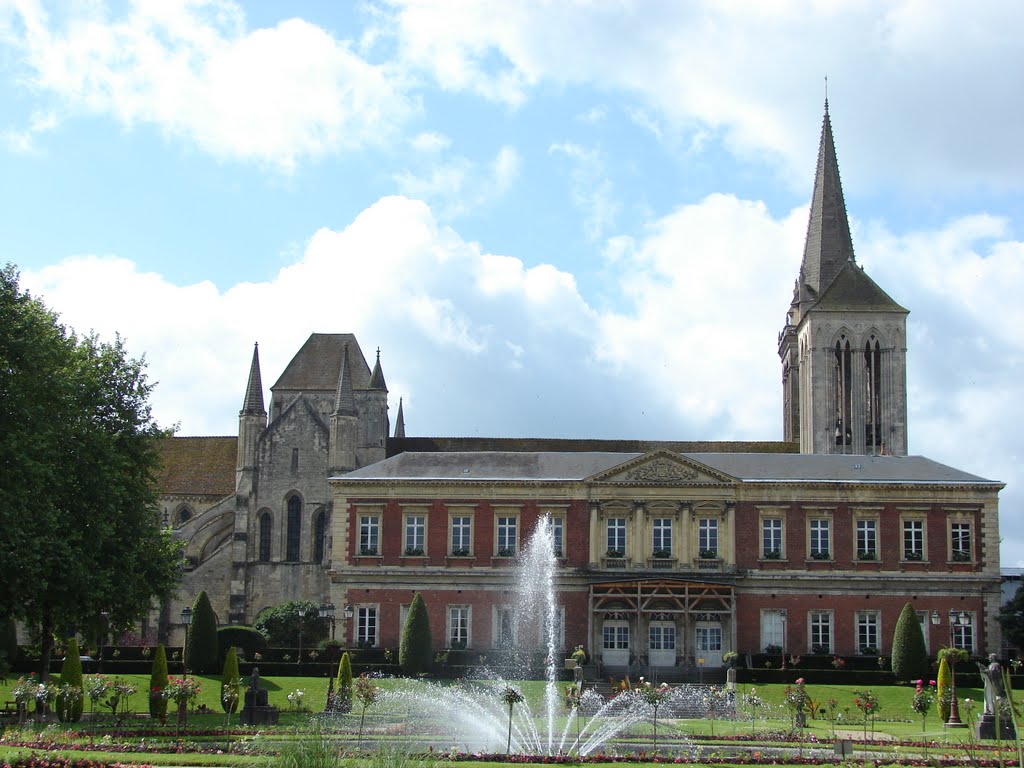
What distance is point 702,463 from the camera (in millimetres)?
56562

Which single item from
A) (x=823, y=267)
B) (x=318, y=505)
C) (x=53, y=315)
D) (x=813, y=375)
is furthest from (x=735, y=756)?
(x=823, y=267)

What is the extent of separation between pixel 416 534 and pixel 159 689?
21.0 meters

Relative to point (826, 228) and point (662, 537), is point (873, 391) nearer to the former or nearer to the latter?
point (826, 228)

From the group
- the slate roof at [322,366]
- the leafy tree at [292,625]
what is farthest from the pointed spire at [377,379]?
the leafy tree at [292,625]

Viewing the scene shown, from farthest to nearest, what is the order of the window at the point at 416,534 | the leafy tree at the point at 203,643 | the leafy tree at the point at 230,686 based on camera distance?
the window at the point at 416,534, the leafy tree at the point at 203,643, the leafy tree at the point at 230,686

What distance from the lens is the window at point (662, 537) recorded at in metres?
56.3

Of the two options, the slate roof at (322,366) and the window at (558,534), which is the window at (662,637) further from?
the slate roof at (322,366)

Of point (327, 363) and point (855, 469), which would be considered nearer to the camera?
point (855, 469)

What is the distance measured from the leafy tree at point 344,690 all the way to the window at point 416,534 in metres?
14.2

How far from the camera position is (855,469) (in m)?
56.9

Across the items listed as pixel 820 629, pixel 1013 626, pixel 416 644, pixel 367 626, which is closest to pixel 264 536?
A: pixel 367 626

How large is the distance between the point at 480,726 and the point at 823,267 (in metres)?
50.3

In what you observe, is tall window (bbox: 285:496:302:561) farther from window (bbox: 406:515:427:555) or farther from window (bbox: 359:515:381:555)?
window (bbox: 406:515:427:555)

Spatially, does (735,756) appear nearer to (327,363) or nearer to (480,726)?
(480,726)
